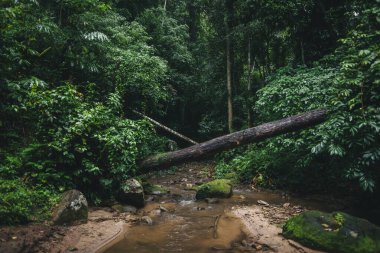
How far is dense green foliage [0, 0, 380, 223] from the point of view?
672 centimetres

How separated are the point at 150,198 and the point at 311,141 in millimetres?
5251

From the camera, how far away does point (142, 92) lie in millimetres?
13484

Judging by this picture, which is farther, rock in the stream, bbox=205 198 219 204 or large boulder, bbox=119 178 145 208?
rock in the stream, bbox=205 198 219 204

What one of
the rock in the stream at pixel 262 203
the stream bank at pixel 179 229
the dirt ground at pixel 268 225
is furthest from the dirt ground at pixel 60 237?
the rock in the stream at pixel 262 203

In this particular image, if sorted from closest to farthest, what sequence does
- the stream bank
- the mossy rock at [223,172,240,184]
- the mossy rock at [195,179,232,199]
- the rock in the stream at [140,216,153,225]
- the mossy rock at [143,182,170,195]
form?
1. the stream bank
2. the rock in the stream at [140,216,153,225]
3. the mossy rock at [195,179,232,199]
4. the mossy rock at [143,182,170,195]
5. the mossy rock at [223,172,240,184]

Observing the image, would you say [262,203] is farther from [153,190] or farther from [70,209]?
[70,209]

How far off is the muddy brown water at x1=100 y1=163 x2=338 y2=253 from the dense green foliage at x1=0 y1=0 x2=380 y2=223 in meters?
1.37

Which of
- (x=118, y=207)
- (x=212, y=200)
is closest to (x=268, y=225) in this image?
(x=212, y=200)

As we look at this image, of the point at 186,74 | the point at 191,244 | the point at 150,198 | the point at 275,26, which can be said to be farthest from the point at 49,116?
the point at 186,74

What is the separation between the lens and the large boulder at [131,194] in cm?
817

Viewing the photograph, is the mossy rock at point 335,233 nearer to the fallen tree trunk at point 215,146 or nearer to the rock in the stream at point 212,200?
the rock in the stream at point 212,200

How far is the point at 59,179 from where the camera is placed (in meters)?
7.38

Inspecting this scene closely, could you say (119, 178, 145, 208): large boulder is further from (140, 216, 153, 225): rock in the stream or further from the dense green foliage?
(140, 216, 153, 225): rock in the stream

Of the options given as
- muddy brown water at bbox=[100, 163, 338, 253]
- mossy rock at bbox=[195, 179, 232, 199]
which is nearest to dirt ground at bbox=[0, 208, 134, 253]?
muddy brown water at bbox=[100, 163, 338, 253]
